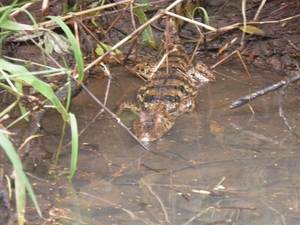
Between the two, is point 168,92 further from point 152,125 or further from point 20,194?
point 20,194

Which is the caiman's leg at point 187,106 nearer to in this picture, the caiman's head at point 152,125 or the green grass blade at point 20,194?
the caiman's head at point 152,125

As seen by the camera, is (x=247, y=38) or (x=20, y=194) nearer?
(x=20, y=194)

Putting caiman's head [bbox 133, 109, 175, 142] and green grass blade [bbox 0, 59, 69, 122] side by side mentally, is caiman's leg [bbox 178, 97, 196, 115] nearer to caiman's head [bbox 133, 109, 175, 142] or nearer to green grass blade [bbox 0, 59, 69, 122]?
caiman's head [bbox 133, 109, 175, 142]

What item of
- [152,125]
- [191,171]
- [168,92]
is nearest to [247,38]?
[168,92]

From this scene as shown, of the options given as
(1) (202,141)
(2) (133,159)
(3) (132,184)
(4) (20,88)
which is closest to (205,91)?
(1) (202,141)

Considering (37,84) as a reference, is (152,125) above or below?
below

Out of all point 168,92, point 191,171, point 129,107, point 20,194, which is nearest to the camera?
point 20,194
